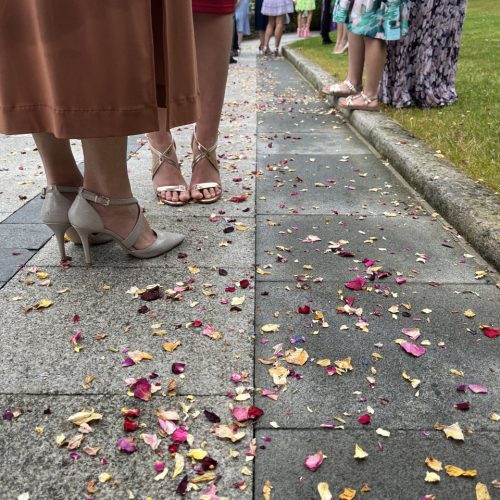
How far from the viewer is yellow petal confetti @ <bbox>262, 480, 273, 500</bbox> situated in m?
1.03

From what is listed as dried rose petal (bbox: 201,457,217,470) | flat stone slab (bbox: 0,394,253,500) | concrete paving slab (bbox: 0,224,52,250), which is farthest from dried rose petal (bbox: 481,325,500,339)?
concrete paving slab (bbox: 0,224,52,250)

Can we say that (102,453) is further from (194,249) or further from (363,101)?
(363,101)

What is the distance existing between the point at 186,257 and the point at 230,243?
0.71 feet

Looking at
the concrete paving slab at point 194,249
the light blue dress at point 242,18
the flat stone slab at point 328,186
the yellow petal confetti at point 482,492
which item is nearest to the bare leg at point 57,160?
the concrete paving slab at point 194,249

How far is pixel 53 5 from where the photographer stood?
1475 millimetres

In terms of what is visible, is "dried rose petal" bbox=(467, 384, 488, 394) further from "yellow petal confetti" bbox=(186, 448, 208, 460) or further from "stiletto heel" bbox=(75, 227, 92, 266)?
"stiletto heel" bbox=(75, 227, 92, 266)

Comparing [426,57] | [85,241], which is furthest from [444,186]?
[426,57]

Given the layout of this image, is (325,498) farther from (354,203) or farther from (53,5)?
(354,203)

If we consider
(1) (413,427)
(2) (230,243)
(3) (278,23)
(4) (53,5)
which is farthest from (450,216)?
(3) (278,23)

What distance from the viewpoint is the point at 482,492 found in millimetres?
1039

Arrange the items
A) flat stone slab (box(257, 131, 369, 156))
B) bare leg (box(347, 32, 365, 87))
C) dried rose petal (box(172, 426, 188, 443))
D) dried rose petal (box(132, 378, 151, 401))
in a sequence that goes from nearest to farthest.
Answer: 1. dried rose petal (box(172, 426, 188, 443))
2. dried rose petal (box(132, 378, 151, 401))
3. flat stone slab (box(257, 131, 369, 156))
4. bare leg (box(347, 32, 365, 87))

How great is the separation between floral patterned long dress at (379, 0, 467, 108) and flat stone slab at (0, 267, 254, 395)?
317cm

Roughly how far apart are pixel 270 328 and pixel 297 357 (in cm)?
16

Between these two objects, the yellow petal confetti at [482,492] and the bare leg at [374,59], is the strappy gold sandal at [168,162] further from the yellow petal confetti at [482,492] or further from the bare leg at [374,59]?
the bare leg at [374,59]
